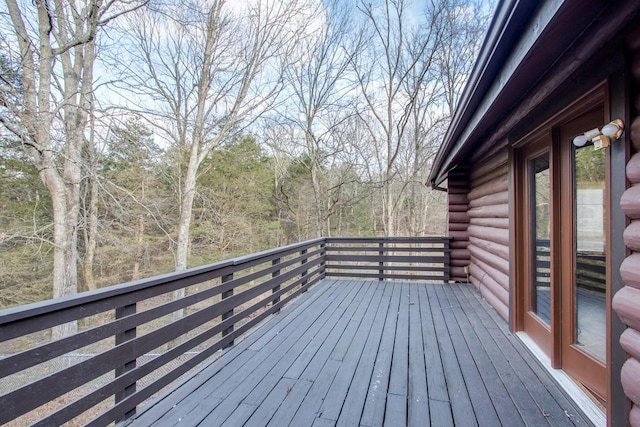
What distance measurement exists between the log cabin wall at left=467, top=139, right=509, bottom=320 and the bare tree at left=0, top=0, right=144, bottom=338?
19.4 feet

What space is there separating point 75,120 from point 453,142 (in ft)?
22.0

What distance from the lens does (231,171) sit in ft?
35.6

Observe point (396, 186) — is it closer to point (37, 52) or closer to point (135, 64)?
point (135, 64)

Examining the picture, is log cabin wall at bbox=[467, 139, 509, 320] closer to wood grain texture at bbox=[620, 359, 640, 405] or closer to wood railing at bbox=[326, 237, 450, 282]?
wood railing at bbox=[326, 237, 450, 282]

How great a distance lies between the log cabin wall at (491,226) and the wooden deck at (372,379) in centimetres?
41

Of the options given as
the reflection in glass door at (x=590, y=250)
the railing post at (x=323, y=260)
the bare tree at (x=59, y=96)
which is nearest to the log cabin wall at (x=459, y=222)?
the railing post at (x=323, y=260)

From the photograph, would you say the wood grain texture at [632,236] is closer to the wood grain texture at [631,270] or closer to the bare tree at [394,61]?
the wood grain texture at [631,270]

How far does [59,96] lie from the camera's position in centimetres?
618

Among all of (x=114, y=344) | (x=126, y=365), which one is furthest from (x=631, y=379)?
(x=114, y=344)

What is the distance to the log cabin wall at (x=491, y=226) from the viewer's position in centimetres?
316

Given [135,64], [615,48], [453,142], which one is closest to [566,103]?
[615,48]

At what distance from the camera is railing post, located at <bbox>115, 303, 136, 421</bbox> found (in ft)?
5.39

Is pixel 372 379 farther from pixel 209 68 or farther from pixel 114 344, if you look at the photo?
pixel 209 68

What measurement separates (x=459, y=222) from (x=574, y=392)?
3424 mm
